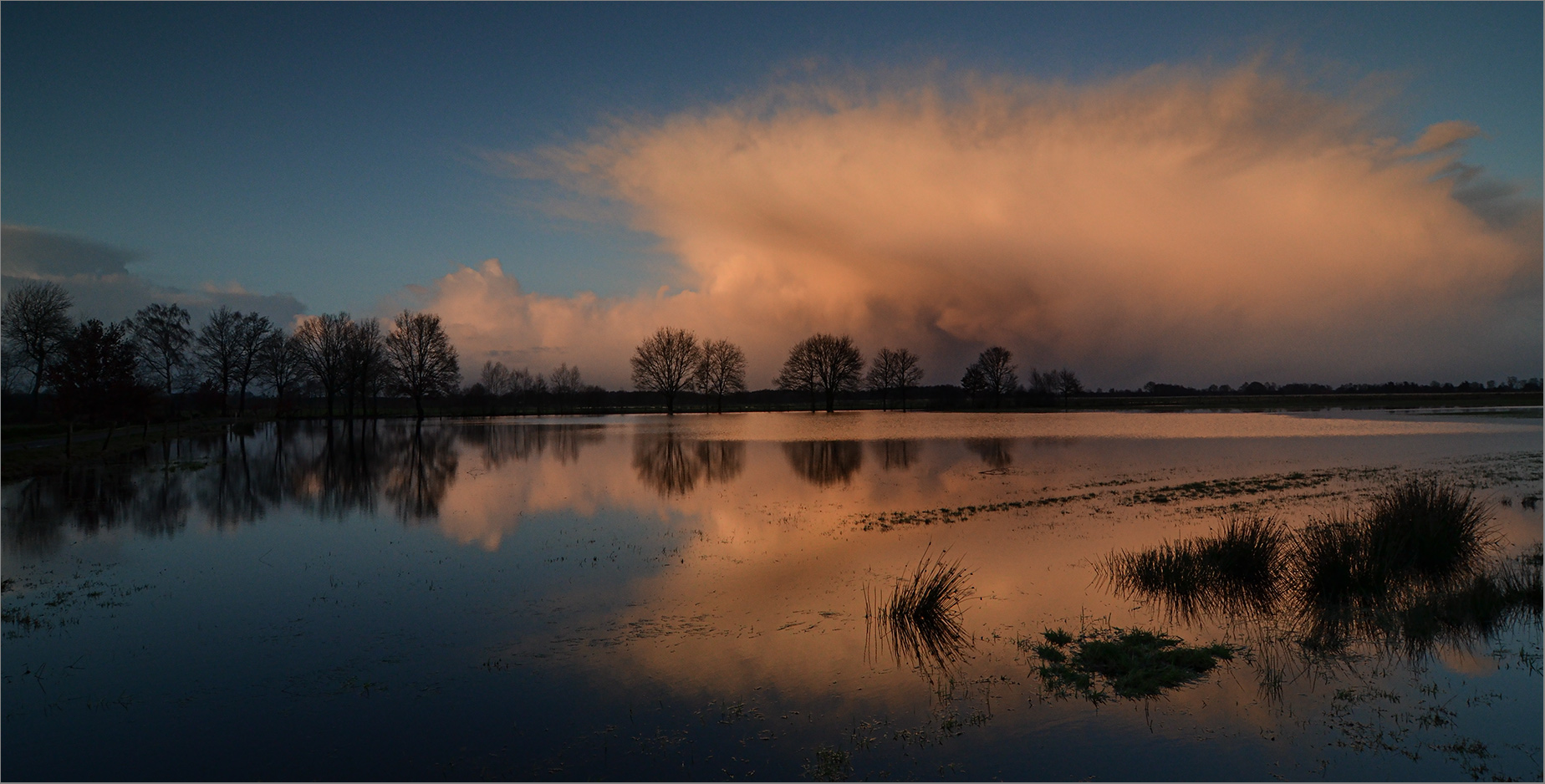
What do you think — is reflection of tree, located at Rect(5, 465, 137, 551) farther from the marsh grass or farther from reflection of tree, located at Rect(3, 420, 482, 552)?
the marsh grass

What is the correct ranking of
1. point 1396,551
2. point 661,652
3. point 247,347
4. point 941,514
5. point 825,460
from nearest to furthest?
point 661,652
point 1396,551
point 941,514
point 825,460
point 247,347

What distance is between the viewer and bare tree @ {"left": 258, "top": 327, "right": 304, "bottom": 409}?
83.3 metres

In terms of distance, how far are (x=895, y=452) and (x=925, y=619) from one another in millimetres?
26852

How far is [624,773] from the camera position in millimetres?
5812

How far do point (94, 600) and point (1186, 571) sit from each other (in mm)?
16719

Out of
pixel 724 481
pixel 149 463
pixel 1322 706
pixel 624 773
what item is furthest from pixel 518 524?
pixel 149 463

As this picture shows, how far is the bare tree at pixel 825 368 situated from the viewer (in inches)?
4259

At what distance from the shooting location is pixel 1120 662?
7867mm

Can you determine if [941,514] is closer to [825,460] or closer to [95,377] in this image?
[825,460]

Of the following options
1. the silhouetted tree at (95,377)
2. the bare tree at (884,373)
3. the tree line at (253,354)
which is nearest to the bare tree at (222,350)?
the tree line at (253,354)

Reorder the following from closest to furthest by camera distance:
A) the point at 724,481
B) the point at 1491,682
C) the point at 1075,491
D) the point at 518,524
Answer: the point at 1491,682
the point at 518,524
the point at 1075,491
the point at 724,481

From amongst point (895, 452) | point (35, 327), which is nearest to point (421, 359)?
point (35, 327)

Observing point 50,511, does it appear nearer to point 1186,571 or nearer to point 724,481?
point 724,481

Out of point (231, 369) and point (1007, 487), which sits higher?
point (231, 369)
